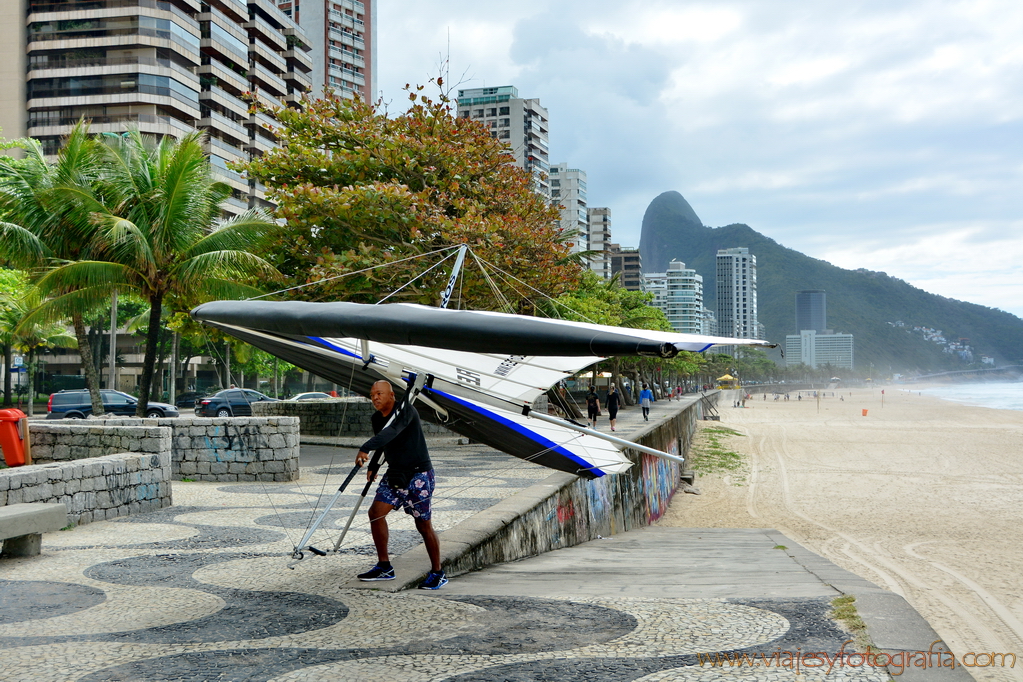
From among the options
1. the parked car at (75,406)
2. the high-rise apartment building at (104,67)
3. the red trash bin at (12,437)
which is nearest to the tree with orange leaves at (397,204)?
the red trash bin at (12,437)

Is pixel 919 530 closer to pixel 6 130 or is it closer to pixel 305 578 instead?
pixel 305 578

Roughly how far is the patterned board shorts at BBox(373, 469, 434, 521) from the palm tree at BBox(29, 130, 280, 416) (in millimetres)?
12426

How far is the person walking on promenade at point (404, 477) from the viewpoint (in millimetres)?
5762

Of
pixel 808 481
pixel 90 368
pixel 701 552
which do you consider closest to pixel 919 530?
pixel 701 552

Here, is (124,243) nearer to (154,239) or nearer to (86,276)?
(154,239)

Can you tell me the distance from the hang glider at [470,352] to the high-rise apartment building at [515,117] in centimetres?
12530

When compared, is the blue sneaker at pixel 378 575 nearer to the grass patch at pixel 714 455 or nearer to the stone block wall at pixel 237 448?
the stone block wall at pixel 237 448

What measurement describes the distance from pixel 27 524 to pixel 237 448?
616 centimetres

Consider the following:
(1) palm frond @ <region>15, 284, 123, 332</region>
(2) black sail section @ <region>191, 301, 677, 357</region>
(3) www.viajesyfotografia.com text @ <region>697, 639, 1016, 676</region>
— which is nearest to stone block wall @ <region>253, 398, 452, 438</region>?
(1) palm frond @ <region>15, 284, 123, 332</region>

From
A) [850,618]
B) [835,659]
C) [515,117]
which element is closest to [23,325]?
[850,618]

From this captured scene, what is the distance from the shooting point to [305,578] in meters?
6.28

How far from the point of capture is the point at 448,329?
485 cm

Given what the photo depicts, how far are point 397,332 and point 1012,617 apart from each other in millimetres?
6388

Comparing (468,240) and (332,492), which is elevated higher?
(468,240)
